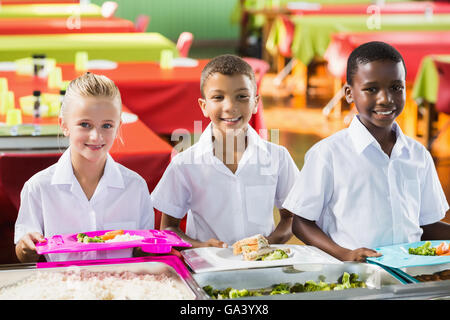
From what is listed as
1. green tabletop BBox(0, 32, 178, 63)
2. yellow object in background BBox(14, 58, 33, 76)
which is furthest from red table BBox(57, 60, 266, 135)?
green tabletop BBox(0, 32, 178, 63)

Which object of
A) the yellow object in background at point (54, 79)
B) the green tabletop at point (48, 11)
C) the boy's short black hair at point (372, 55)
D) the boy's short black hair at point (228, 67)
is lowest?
the yellow object in background at point (54, 79)

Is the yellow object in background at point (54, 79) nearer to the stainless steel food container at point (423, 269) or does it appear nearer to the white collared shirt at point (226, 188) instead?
the white collared shirt at point (226, 188)

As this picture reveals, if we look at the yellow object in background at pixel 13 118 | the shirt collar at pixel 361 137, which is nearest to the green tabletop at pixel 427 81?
the yellow object in background at pixel 13 118

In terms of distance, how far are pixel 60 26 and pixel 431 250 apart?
18.7ft

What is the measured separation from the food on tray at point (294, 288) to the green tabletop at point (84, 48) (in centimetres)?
412

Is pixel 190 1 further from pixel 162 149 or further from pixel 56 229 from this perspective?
pixel 56 229

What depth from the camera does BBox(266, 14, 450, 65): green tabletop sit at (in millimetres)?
6538

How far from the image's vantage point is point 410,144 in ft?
5.26

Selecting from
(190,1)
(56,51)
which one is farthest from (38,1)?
(56,51)

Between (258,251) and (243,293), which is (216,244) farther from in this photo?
(243,293)

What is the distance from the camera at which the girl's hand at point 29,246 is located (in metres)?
1.34

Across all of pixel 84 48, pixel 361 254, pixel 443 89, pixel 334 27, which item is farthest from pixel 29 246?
pixel 334 27

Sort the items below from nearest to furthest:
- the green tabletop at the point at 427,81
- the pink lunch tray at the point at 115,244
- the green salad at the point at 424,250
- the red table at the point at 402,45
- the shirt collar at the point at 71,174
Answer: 1. the pink lunch tray at the point at 115,244
2. the green salad at the point at 424,250
3. the shirt collar at the point at 71,174
4. the green tabletop at the point at 427,81
5. the red table at the point at 402,45
